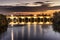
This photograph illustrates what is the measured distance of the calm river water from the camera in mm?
1499

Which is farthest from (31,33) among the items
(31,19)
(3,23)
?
(3,23)

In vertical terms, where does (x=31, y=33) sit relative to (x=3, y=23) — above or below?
below

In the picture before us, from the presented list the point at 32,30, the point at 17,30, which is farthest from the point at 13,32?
the point at 32,30

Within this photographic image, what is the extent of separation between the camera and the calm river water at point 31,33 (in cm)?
150

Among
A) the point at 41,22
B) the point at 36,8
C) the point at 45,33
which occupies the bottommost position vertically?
the point at 45,33

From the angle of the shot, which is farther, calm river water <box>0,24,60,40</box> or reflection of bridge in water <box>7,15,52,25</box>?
reflection of bridge in water <box>7,15,52,25</box>

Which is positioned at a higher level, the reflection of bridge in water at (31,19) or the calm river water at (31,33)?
the reflection of bridge in water at (31,19)

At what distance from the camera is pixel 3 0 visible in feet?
5.14

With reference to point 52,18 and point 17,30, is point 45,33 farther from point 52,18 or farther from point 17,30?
point 17,30

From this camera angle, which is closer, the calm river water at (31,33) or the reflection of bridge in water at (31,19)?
the calm river water at (31,33)

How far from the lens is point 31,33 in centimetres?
157

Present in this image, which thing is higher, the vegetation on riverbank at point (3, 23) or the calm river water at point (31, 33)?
the vegetation on riverbank at point (3, 23)

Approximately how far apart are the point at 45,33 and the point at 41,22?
0.44 ft

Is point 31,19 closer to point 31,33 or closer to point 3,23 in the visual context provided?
point 31,33
